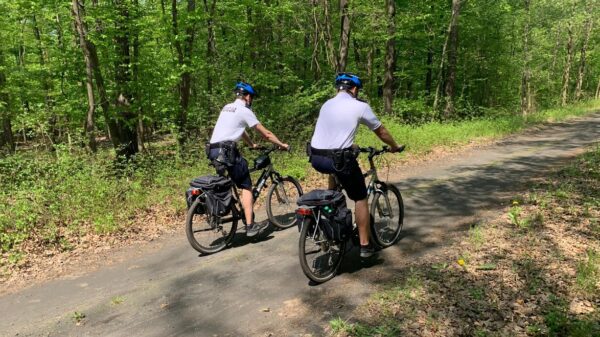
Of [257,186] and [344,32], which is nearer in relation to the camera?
[257,186]

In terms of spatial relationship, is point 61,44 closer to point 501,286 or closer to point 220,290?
point 220,290

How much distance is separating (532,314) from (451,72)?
60.8 feet

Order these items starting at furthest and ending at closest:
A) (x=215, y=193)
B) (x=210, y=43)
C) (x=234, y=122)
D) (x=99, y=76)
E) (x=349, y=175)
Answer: (x=210, y=43)
(x=99, y=76)
(x=234, y=122)
(x=215, y=193)
(x=349, y=175)

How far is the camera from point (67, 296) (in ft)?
16.2

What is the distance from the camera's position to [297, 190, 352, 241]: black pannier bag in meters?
4.46

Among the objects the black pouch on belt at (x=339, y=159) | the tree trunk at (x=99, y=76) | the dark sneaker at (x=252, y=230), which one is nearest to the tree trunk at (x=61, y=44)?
the tree trunk at (x=99, y=76)

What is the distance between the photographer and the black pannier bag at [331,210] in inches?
175

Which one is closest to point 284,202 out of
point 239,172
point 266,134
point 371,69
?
point 239,172

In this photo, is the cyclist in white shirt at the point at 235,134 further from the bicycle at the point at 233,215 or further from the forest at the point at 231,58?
the forest at the point at 231,58

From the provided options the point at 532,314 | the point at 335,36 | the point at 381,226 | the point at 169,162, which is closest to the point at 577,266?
the point at 532,314

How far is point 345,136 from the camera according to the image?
4.52 metres

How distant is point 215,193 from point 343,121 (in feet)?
7.52

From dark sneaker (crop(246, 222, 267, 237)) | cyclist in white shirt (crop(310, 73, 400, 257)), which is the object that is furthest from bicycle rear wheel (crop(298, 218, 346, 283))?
dark sneaker (crop(246, 222, 267, 237))

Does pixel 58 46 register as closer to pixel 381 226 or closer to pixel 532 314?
pixel 381 226
